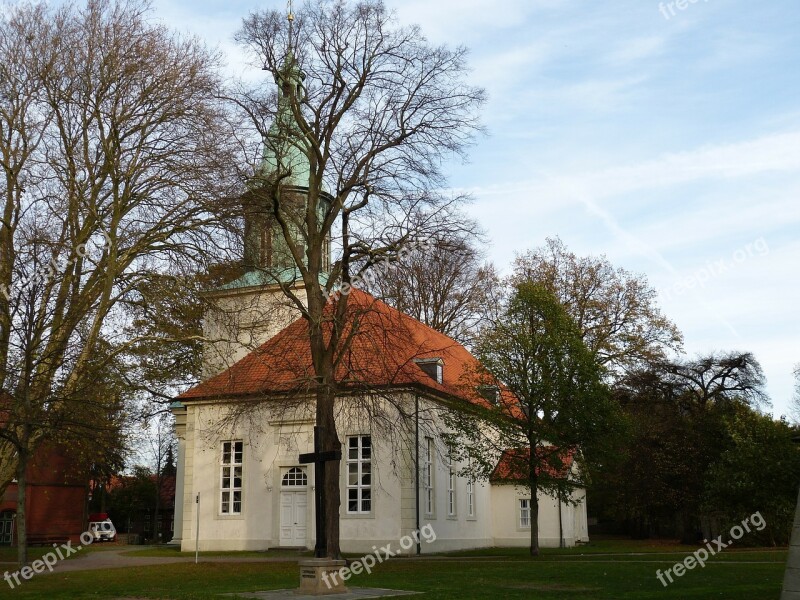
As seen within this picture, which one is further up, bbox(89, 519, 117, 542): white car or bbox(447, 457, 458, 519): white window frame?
bbox(447, 457, 458, 519): white window frame

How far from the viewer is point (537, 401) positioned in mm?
28938

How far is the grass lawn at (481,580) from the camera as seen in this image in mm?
15764

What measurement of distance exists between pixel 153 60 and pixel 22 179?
452 centimetres

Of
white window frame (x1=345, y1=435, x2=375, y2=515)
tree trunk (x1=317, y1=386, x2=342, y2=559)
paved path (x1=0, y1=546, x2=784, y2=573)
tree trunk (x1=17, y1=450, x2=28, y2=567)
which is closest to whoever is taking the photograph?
tree trunk (x1=17, y1=450, x2=28, y2=567)

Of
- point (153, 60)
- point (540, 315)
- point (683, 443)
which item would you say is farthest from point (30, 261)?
point (683, 443)

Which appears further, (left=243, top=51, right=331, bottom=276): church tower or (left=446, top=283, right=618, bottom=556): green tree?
(left=446, top=283, right=618, bottom=556): green tree

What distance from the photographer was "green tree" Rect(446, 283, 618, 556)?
28.8 m

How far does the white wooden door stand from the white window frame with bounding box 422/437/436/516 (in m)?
4.60

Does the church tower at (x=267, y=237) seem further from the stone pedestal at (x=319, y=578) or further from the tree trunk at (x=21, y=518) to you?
the stone pedestal at (x=319, y=578)

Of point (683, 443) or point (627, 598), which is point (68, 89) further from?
point (683, 443)

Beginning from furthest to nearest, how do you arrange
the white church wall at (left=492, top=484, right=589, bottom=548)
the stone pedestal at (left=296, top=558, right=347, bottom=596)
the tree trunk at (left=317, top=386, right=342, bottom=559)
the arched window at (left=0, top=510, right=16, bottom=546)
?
the arched window at (left=0, top=510, right=16, bottom=546)
the white church wall at (left=492, top=484, right=589, bottom=548)
the tree trunk at (left=317, top=386, right=342, bottom=559)
the stone pedestal at (left=296, top=558, right=347, bottom=596)

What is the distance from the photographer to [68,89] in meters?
20.9

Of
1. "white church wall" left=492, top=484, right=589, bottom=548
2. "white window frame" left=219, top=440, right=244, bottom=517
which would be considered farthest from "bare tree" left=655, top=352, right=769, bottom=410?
"white window frame" left=219, top=440, right=244, bottom=517

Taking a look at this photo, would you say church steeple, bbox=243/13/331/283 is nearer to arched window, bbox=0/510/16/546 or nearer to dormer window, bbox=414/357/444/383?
dormer window, bbox=414/357/444/383
